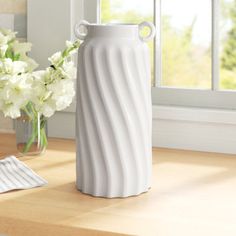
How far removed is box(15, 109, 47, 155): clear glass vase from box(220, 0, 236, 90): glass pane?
577 millimetres

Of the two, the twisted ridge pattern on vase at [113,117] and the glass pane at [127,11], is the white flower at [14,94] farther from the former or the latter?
the glass pane at [127,11]

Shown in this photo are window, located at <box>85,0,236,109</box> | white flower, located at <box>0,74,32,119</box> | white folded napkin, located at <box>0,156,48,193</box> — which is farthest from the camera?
window, located at <box>85,0,236,109</box>

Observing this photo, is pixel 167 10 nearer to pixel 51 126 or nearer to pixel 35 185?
pixel 51 126

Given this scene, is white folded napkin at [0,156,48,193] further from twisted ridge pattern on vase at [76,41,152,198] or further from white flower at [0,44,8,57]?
white flower at [0,44,8,57]

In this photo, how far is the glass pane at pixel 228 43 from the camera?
2.02 metres

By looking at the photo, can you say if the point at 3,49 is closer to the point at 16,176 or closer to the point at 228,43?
the point at 16,176

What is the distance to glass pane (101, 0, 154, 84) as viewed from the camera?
6.42ft

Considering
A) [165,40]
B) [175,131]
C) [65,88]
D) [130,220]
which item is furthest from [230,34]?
[130,220]

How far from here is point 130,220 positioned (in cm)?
120

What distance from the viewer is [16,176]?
1502 millimetres

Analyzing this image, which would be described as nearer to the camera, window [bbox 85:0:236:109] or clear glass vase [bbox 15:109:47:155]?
clear glass vase [bbox 15:109:47:155]

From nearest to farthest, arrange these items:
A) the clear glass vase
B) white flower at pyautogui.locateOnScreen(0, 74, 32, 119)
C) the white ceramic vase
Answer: the white ceramic vase, white flower at pyautogui.locateOnScreen(0, 74, 32, 119), the clear glass vase

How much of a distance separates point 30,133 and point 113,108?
48 centimetres

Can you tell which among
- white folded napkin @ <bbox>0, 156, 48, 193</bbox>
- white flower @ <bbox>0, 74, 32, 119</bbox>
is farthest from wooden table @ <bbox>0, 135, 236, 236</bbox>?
white flower @ <bbox>0, 74, 32, 119</bbox>
